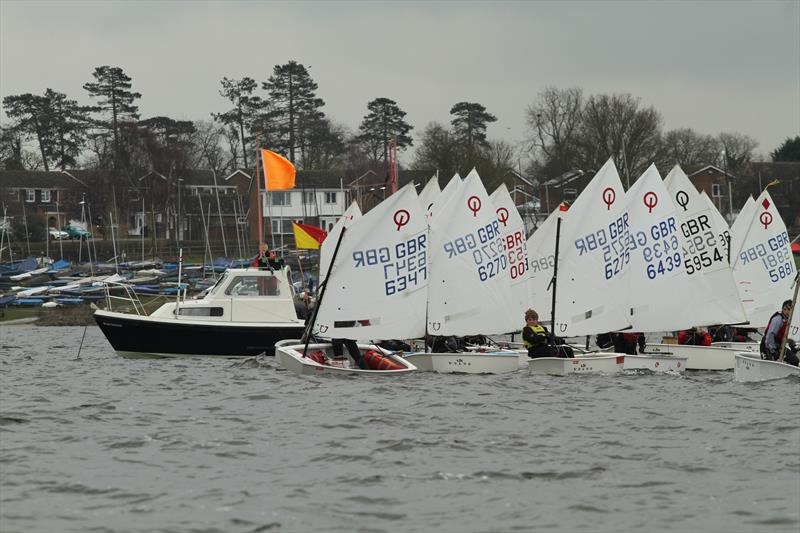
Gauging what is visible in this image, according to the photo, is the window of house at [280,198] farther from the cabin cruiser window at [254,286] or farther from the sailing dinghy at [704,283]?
the sailing dinghy at [704,283]

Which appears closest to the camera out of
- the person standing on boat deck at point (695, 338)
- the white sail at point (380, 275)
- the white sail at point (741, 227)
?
the white sail at point (380, 275)

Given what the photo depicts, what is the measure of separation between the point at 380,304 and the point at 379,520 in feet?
46.0

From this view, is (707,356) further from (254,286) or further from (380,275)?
(254,286)

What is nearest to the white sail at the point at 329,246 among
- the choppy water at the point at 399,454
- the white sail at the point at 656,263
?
the choppy water at the point at 399,454

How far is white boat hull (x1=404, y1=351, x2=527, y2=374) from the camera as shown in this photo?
84.8ft

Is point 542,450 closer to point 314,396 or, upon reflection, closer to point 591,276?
point 314,396

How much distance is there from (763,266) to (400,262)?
45.5 feet

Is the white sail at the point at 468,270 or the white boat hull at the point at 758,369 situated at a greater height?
the white sail at the point at 468,270

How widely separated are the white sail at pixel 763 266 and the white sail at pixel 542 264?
17.9ft

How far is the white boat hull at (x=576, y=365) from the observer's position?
24891 mm

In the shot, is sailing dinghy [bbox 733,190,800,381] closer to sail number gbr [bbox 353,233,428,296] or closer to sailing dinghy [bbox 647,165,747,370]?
sailing dinghy [bbox 647,165,747,370]

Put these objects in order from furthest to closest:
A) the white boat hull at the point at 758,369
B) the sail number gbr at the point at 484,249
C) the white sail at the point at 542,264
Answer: the white sail at the point at 542,264, the sail number gbr at the point at 484,249, the white boat hull at the point at 758,369

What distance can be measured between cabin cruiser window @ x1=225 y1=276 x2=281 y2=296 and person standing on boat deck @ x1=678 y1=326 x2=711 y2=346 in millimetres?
9962

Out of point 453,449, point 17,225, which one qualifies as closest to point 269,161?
point 453,449
